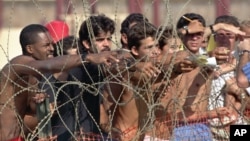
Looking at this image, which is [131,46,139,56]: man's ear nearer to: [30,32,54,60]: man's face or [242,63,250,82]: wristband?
[30,32,54,60]: man's face

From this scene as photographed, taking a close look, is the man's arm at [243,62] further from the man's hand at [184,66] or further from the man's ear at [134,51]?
the man's hand at [184,66]

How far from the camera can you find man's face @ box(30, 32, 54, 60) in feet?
24.3

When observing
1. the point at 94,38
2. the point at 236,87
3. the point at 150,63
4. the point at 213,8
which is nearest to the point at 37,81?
the point at 94,38

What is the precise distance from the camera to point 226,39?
8.02 m

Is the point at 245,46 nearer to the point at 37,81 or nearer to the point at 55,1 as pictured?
the point at 37,81

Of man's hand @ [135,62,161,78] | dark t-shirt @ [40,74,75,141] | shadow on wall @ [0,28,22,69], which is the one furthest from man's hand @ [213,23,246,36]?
shadow on wall @ [0,28,22,69]

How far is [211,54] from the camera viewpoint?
7887 mm

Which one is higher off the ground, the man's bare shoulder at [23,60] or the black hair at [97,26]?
the black hair at [97,26]

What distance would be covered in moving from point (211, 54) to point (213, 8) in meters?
4.26

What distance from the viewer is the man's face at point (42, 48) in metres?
7.42

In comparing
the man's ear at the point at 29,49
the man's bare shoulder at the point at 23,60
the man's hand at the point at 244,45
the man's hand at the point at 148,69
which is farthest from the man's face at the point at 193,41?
the man's hand at the point at 148,69

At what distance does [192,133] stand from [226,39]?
4.37 feet

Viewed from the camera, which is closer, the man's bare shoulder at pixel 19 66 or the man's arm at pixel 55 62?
the man's arm at pixel 55 62

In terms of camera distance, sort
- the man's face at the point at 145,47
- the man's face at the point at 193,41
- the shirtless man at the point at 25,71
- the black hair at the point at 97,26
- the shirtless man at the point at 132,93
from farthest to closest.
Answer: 1. the man's face at the point at 193,41
2. the black hair at the point at 97,26
3. the man's face at the point at 145,47
4. the shirtless man at the point at 25,71
5. the shirtless man at the point at 132,93
